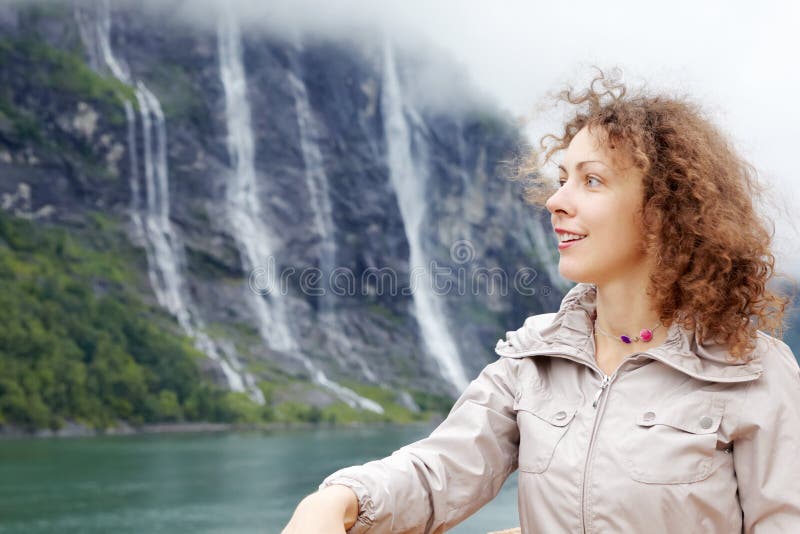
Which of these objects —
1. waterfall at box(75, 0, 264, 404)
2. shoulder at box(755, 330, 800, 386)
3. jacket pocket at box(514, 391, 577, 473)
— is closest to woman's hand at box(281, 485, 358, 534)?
jacket pocket at box(514, 391, 577, 473)

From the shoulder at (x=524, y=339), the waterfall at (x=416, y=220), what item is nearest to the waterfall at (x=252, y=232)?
the waterfall at (x=416, y=220)

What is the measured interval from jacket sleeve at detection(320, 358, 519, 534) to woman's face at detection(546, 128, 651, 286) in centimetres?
20

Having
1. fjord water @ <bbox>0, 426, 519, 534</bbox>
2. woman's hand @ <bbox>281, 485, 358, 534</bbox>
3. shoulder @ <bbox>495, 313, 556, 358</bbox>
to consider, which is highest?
shoulder @ <bbox>495, 313, 556, 358</bbox>

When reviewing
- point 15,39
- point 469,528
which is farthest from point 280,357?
point 469,528

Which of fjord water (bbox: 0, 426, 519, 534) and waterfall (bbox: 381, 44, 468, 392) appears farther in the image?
waterfall (bbox: 381, 44, 468, 392)

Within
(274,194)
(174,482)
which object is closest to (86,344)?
(274,194)

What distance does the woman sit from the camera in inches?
48.8

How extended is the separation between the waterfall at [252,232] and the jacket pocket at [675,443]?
30654 millimetres

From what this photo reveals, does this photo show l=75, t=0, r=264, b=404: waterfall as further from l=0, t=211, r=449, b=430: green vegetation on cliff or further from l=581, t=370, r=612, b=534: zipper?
l=581, t=370, r=612, b=534: zipper

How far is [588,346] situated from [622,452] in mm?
187

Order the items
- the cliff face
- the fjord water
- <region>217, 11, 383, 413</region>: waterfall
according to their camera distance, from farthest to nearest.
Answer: the cliff face, <region>217, 11, 383, 413</region>: waterfall, the fjord water

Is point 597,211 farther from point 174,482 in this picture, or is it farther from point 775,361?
point 174,482

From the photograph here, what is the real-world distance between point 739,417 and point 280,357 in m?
31.5

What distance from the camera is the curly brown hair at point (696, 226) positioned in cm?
137
